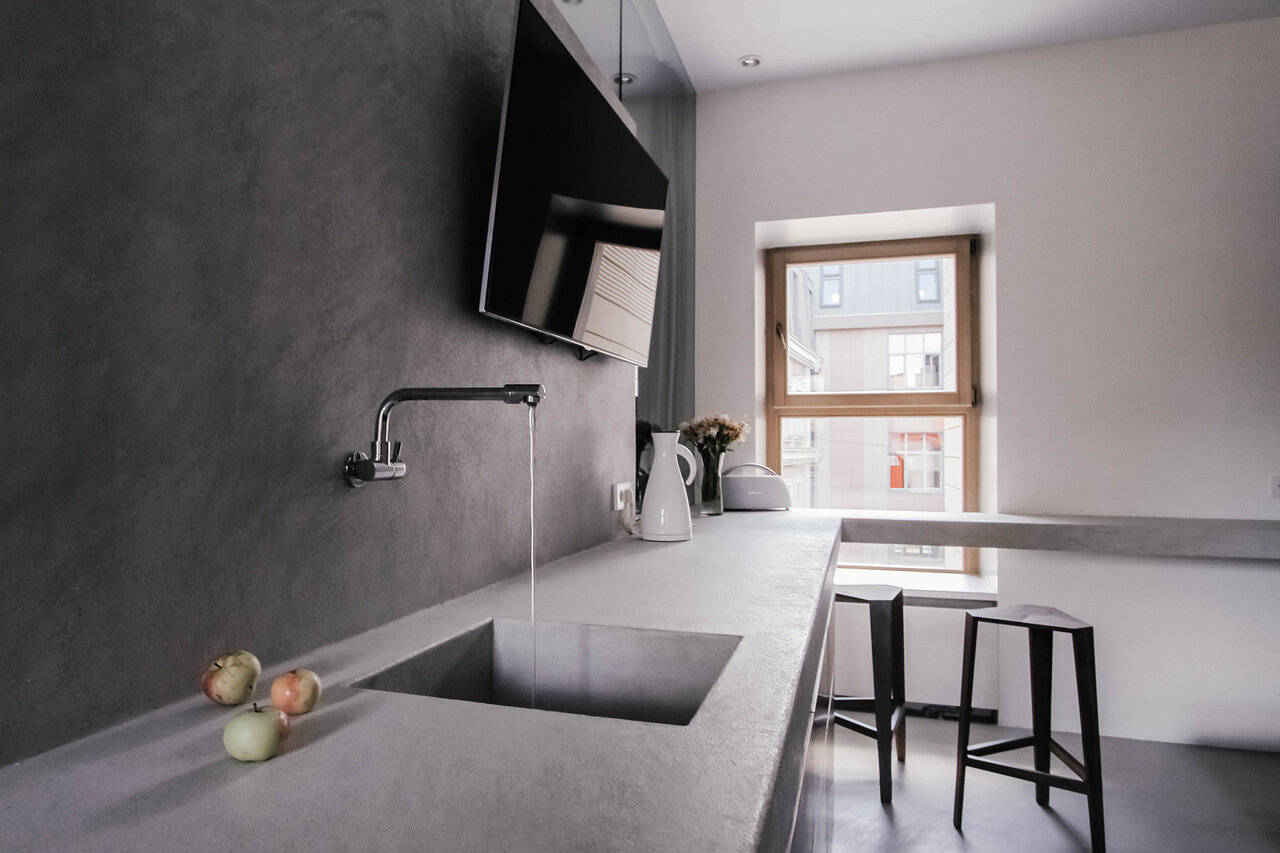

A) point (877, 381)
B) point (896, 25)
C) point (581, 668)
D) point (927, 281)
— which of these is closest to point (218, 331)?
point (581, 668)

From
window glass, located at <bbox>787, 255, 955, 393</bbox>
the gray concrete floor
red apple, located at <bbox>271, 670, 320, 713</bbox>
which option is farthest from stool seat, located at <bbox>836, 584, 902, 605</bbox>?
red apple, located at <bbox>271, 670, 320, 713</bbox>

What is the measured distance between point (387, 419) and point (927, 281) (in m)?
3.09

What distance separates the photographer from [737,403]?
133 inches

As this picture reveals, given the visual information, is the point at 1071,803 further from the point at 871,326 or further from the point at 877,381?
the point at 871,326

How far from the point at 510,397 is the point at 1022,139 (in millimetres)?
2956

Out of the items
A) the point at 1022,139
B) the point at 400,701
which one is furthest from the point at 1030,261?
the point at 400,701

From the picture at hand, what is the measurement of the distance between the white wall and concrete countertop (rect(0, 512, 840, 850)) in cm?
257

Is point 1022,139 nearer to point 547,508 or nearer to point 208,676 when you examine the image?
point 547,508

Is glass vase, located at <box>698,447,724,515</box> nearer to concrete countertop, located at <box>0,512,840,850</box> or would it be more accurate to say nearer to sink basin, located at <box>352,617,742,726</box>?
sink basin, located at <box>352,617,742,726</box>

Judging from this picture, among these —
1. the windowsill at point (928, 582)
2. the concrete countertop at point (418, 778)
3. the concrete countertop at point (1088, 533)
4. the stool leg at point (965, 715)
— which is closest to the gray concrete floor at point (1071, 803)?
the stool leg at point (965, 715)

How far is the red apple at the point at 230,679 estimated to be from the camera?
2.43ft

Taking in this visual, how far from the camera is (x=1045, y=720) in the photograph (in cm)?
230

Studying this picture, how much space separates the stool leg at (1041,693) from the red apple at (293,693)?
7.43 feet

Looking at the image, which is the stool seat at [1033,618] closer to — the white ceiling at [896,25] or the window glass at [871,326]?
the window glass at [871,326]
